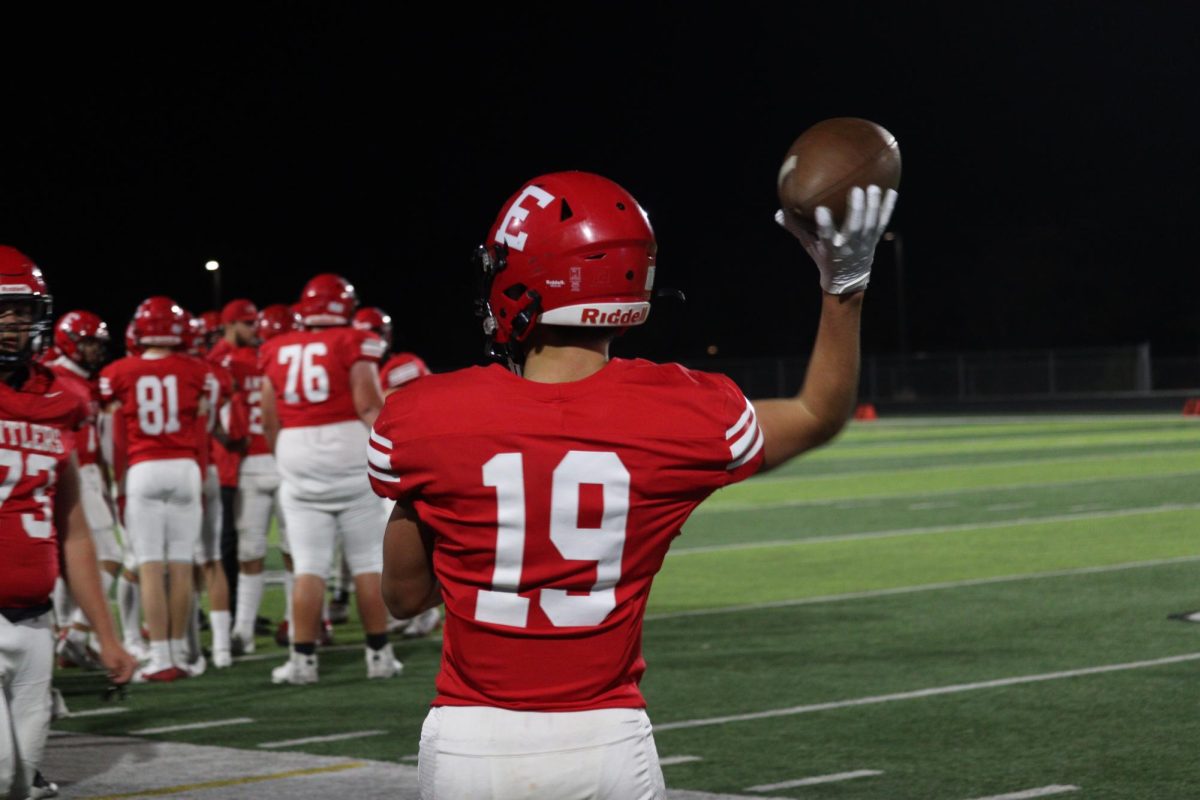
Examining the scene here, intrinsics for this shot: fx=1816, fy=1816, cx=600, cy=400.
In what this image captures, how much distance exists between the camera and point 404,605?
2.96 metres

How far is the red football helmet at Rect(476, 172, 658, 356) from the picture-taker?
2.81 m

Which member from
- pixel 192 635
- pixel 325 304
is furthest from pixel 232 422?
pixel 325 304

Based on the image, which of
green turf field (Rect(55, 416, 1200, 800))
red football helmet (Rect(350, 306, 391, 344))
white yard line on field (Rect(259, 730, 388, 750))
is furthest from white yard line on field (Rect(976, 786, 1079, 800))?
red football helmet (Rect(350, 306, 391, 344))

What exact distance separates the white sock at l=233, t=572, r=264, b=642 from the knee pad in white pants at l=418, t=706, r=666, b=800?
7.23 meters

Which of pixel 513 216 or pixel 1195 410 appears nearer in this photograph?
pixel 513 216

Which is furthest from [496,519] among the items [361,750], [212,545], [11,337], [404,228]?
[404,228]

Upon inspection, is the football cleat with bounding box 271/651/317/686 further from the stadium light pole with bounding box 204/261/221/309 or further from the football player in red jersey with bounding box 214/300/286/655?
the stadium light pole with bounding box 204/261/221/309

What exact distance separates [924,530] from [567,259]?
12.2 m

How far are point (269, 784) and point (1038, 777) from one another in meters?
2.61

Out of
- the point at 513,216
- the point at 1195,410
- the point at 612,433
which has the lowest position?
the point at 1195,410

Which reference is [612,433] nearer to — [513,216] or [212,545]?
[513,216]

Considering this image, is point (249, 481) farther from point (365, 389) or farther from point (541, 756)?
point (541, 756)

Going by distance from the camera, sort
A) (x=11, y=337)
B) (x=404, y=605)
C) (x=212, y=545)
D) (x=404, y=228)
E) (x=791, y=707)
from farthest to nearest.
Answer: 1. (x=404, y=228)
2. (x=212, y=545)
3. (x=791, y=707)
4. (x=11, y=337)
5. (x=404, y=605)

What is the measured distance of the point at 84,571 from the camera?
187 inches
